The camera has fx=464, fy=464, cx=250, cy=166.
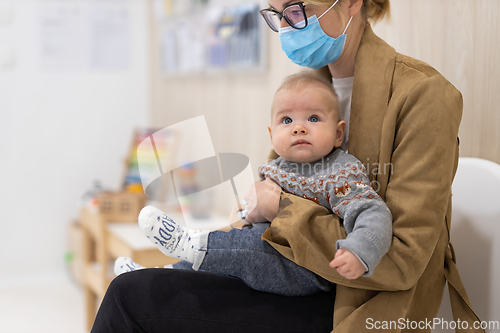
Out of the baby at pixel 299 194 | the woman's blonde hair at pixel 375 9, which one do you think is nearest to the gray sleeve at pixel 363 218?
the baby at pixel 299 194

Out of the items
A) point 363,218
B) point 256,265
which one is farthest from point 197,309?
point 363,218

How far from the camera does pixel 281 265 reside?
977 mm

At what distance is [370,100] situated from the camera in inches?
39.8

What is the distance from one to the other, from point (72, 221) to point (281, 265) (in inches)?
99.1

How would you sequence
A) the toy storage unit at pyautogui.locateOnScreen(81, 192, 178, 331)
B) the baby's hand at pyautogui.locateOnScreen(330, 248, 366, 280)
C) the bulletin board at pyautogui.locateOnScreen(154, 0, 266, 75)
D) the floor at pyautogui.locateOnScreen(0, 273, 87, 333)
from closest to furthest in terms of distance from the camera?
the baby's hand at pyautogui.locateOnScreen(330, 248, 366, 280)
the bulletin board at pyautogui.locateOnScreen(154, 0, 266, 75)
the toy storage unit at pyautogui.locateOnScreen(81, 192, 178, 331)
the floor at pyautogui.locateOnScreen(0, 273, 87, 333)

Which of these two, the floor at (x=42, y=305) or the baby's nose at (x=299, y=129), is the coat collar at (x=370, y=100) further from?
the floor at (x=42, y=305)

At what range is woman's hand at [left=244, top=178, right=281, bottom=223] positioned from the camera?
1012mm

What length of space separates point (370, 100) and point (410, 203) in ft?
0.81

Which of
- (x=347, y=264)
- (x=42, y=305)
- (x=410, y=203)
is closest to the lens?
(x=347, y=264)

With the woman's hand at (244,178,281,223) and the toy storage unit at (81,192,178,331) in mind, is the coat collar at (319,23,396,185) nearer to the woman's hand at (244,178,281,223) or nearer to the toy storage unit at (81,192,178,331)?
the woman's hand at (244,178,281,223)

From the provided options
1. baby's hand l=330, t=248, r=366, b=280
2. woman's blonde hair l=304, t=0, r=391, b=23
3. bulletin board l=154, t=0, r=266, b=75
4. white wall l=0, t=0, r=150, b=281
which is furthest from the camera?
white wall l=0, t=0, r=150, b=281

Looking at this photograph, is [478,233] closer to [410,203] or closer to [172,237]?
[410,203]

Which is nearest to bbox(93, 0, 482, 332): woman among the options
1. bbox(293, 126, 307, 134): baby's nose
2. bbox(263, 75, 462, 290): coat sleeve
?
bbox(263, 75, 462, 290): coat sleeve

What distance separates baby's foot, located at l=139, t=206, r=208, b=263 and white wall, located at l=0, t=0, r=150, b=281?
7.82ft
